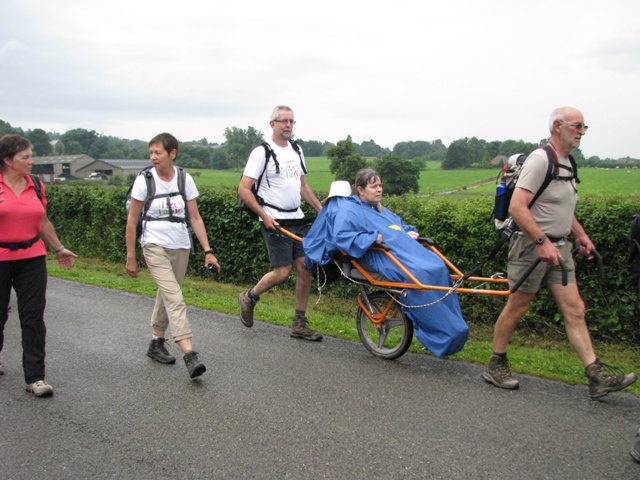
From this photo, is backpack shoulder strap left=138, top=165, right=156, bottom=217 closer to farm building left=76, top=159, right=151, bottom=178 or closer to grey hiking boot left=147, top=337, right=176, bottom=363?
grey hiking boot left=147, top=337, right=176, bottom=363

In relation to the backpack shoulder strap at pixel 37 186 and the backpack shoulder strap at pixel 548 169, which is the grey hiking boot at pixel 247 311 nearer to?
the backpack shoulder strap at pixel 37 186

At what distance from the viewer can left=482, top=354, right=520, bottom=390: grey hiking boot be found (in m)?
4.78

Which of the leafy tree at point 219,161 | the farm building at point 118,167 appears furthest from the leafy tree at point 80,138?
the leafy tree at point 219,161

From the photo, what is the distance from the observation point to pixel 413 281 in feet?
16.9

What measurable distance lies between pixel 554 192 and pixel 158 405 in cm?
336

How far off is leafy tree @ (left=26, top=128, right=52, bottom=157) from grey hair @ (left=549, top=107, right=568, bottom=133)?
68651mm

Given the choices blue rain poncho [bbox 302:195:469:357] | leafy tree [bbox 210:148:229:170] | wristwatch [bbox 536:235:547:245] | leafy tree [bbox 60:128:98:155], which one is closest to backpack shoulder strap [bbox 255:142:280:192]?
blue rain poncho [bbox 302:195:469:357]

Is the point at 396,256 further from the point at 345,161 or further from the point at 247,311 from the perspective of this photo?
the point at 345,161

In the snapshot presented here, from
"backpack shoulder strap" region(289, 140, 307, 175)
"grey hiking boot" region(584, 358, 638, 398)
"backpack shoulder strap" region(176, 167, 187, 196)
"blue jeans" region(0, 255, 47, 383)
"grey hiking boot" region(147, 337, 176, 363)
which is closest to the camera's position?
"grey hiking boot" region(584, 358, 638, 398)

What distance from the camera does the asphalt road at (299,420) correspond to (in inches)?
143

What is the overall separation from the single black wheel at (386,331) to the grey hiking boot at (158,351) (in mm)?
1803

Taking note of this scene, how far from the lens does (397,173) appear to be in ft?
35.2

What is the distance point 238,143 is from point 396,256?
2040 centimetres

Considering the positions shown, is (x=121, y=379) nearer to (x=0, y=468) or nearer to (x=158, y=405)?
(x=158, y=405)
